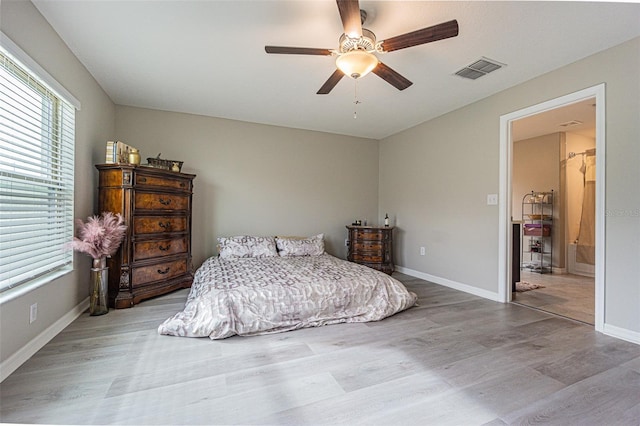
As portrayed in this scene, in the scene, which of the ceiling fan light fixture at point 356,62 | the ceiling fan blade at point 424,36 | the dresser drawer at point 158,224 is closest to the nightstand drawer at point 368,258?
the dresser drawer at point 158,224

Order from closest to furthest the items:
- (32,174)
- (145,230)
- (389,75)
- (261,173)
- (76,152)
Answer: (32,174) → (389,75) → (76,152) → (145,230) → (261,173)

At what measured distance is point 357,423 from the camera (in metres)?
1.41

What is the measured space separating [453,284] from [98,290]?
13.7ft

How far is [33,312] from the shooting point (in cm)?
204

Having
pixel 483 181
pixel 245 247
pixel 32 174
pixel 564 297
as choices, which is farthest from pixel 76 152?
pixel 564 297

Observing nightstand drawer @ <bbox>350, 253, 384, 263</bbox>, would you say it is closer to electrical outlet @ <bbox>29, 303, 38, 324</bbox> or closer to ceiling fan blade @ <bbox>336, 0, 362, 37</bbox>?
ceiling fan blade @ <bbox>336, 0, 362, 37</bbox>

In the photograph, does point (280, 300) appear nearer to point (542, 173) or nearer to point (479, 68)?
point (479, 68)

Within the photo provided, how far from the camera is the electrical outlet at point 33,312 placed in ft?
6.57

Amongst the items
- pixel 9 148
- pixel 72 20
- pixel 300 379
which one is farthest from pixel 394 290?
pixel 72 20

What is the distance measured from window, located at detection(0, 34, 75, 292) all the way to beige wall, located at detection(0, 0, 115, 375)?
125mm

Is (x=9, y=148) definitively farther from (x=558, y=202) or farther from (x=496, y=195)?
(x=558, y=202)

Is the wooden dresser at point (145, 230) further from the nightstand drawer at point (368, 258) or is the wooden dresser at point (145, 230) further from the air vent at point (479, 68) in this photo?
the air vent at point (479, 68)

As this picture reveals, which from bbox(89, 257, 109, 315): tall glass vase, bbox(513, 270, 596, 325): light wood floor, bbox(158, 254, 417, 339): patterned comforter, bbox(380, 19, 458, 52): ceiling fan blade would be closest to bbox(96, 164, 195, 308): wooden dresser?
bbox(89, 257, 109, 315): tall glass vase

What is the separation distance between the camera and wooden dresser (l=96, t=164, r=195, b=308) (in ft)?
9.99
